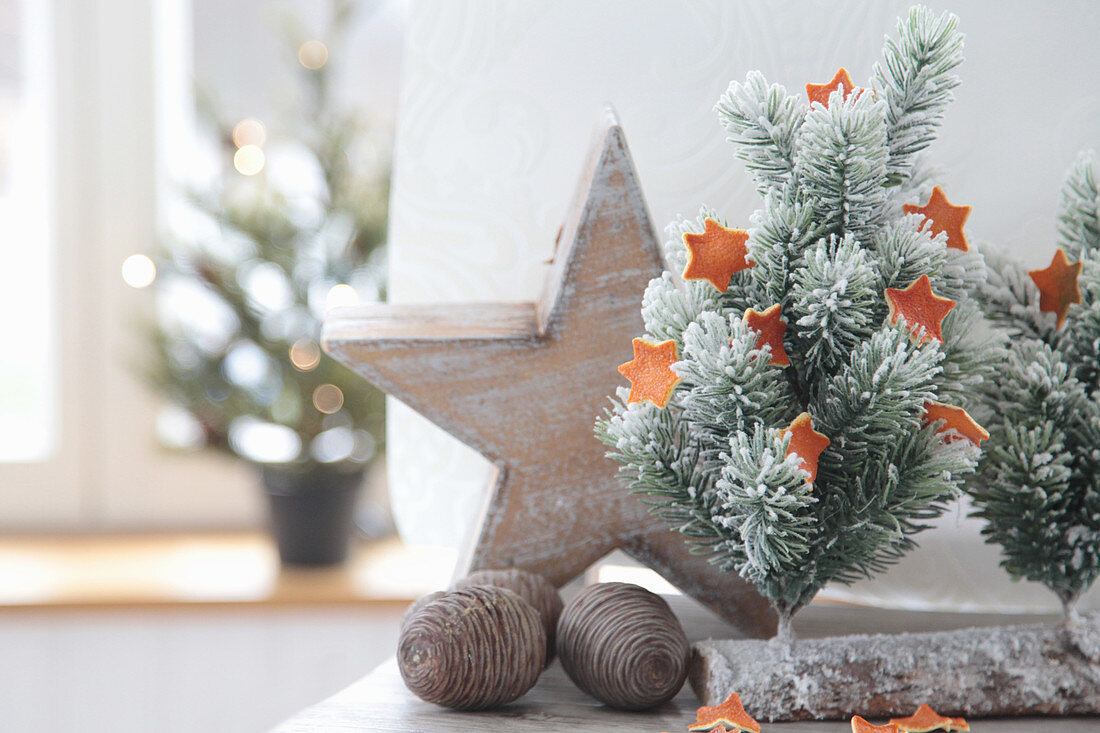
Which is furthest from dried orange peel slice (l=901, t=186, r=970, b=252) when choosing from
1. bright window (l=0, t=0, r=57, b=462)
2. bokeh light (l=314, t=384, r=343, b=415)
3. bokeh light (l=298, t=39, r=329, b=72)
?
bright window (l=0, t=0, r=57, b=462)

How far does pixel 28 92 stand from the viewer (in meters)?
1.38

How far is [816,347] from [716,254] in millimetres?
62

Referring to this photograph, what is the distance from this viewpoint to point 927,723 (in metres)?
0.38

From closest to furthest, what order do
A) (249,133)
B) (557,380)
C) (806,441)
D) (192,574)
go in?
(806,441)
(557,380)
(192,574)
(249,133)

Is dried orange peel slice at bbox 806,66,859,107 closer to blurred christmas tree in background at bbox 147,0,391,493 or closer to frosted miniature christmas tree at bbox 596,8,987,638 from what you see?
frosted miniature christmas tree at bbox 596,8,987,638

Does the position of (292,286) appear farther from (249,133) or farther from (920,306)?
(920,306)

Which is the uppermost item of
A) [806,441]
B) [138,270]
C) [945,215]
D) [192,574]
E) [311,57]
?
[311,57]

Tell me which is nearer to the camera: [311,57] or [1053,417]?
[1053,417]

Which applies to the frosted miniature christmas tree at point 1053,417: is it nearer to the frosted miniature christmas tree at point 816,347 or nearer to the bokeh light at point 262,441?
the frosted miniature christmas tree at point 816,347

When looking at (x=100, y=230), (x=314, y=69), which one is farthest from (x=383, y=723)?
(x=100, y=230)

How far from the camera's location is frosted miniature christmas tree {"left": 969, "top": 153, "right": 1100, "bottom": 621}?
0.42 m

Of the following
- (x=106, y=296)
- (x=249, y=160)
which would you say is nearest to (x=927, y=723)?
(x=249, y=160)

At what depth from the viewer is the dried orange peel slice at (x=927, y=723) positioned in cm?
37

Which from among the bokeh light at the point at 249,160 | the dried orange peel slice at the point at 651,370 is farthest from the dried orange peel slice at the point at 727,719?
the bokeh light at the point at 249,160
